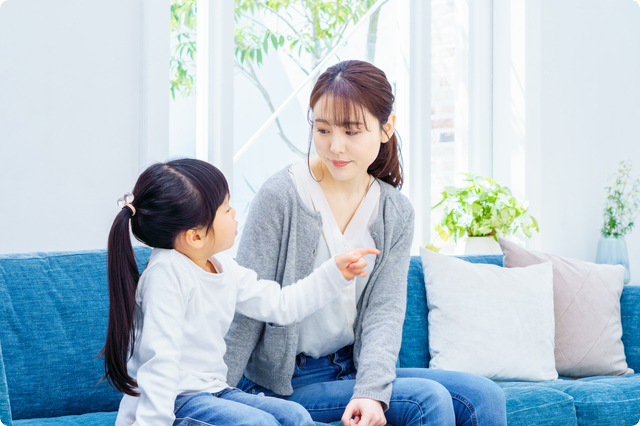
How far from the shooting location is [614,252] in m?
2.94

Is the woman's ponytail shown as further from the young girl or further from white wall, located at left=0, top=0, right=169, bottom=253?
white wall, located at left=0, top=0, right=169, bottom=253

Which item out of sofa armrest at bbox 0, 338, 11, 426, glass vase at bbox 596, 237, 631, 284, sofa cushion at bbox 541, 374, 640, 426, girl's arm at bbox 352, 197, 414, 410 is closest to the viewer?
sofa armrest at bbox 0, 338, 11, 426

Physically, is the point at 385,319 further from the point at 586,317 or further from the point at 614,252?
the point at 614,252

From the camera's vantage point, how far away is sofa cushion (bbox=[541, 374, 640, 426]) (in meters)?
1.70

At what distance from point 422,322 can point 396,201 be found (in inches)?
25.0

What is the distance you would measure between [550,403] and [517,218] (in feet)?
4.04

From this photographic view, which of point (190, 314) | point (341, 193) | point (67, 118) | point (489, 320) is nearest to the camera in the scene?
point (190, 314)

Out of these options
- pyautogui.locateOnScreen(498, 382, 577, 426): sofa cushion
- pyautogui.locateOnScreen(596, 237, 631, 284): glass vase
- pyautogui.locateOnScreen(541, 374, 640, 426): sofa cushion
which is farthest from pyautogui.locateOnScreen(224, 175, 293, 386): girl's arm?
pyautogui.locateOnScreen(596, 237, 631, 284): glass vase

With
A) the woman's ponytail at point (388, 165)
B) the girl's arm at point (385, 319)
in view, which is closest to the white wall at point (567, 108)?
the woman's ponytail at point (388, 165)

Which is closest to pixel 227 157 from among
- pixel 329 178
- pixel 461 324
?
pixel 329 178

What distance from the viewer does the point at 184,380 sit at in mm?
1170

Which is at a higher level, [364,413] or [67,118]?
[67,118]

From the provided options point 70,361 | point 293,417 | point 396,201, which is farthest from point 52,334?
point 396,201

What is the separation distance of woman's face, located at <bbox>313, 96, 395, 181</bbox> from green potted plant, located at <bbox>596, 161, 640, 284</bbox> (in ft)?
6.54
